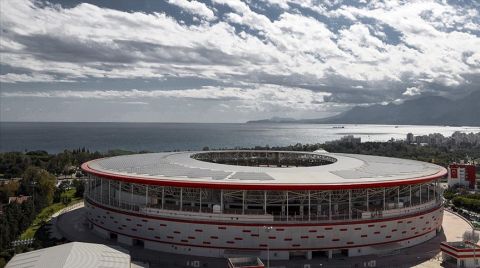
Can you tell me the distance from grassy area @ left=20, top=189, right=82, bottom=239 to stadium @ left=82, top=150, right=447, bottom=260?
8.21 m

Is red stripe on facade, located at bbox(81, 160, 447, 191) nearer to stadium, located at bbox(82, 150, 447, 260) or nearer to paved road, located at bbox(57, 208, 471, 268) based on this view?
stadium, located at bbox(82, 150, 447, 260)

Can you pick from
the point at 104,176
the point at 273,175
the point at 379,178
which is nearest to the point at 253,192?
the point at 273,175

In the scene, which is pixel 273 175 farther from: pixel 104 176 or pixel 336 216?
pixel 104 176

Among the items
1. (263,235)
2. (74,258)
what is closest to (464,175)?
(263,235)

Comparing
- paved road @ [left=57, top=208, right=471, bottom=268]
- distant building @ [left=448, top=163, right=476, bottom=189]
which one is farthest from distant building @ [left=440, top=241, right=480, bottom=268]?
distant building @ [left=448, top=163, right=476, bottom=189]

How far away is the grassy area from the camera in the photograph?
167 ft

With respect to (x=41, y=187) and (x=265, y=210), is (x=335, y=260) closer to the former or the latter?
(x=265, y=210)

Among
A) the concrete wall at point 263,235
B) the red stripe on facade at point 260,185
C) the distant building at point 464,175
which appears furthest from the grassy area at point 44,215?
the distant building at point 464,175

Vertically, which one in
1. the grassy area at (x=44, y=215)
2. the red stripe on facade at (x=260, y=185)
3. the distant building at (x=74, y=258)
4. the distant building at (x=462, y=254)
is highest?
the red stripe on facade at (x=260, y=185)

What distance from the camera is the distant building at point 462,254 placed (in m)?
38.0

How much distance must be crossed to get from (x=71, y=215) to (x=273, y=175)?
30.3 meters

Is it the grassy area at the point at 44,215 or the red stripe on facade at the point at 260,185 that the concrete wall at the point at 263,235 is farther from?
the grassy area at the point at 44,215

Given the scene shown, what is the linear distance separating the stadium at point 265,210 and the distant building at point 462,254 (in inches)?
178

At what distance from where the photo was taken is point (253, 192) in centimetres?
4281
